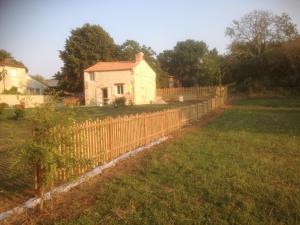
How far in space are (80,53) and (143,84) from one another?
15.3 meters

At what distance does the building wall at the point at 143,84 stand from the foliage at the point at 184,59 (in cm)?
2077

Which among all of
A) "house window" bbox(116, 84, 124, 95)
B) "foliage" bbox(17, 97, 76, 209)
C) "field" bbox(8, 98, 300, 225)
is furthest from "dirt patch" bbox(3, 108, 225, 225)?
"house window" bbox(116, 84, 124, 95)

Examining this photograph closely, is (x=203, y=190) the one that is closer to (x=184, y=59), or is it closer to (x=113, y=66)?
(x=113, y=66)

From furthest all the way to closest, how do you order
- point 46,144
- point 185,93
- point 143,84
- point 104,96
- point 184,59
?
1. point 184,59
2. point 185,93
3. point 143,84
4. point 104,96
5. point 46,144

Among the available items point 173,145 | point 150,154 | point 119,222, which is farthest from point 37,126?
point 173,145

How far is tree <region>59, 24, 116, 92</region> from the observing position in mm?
48469

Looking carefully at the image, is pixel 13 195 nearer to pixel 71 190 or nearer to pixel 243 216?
pixel 71 190

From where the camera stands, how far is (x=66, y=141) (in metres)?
5.42

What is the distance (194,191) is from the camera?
5.57m

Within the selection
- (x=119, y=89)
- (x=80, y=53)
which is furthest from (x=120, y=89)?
(x=80, y=53)

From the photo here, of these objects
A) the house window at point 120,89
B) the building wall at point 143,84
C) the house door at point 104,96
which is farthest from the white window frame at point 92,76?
the building wall at point 143,84

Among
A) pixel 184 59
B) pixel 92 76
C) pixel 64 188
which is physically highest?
pixel 184 59

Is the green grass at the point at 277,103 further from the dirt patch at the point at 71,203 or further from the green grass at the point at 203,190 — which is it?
the dirt patch at the point at 71,203

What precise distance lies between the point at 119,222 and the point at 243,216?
76.7 inches
